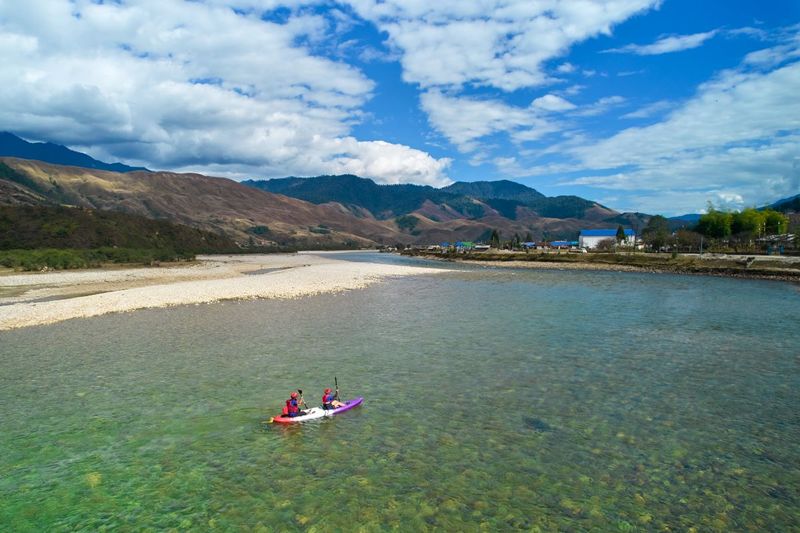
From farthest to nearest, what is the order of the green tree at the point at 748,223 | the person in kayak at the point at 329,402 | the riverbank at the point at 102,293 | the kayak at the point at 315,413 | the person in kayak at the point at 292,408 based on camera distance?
the green tree at the point at 748,223, the riverbank at the point at 102,293, the person in kayak at the point at 329,402, the person in kayak at the point at 292,408, the kayak at the point at 315,413

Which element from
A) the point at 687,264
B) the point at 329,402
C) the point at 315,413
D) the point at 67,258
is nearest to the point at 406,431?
the point at 329,402

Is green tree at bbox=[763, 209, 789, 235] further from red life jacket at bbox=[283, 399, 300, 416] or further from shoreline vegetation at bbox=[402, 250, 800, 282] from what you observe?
red life jacket at bbox=[283, 399, 300, 416]

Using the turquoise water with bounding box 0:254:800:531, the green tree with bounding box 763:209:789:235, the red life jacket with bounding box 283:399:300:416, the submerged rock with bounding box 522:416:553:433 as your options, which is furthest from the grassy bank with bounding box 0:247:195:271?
the green tree with bounding box 763:209:789:235

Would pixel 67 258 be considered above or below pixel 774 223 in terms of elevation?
below

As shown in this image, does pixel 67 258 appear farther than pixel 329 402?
Yes

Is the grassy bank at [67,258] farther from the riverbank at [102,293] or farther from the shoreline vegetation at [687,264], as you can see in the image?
the shoreline vegetation at [687,264]

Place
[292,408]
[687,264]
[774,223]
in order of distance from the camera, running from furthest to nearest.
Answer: [774,223], [687,264], [292,408]

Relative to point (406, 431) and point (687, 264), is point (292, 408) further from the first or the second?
point (687, 264)

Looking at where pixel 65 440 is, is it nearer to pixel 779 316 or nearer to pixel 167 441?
pixel 167 441

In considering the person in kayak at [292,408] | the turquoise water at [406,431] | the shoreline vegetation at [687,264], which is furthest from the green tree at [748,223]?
the person in kayak at [292,408]
